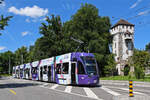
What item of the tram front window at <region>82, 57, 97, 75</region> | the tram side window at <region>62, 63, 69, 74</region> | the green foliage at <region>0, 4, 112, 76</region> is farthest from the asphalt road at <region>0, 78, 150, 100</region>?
the green foliage at <region>0, 4, 112, 76</region>

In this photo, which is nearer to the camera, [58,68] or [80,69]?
[80,69]

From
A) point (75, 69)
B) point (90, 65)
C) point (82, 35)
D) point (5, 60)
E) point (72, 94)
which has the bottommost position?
point (72, 94)

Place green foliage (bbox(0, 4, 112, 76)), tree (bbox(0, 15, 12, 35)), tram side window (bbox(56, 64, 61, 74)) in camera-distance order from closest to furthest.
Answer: tree (bbox(0, 15, 12, 35)) → tram side window (bbox(56, 64, 61, 74)) → green foliage (bbox(0, 4, 112, 76))

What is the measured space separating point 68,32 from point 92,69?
29.8 metres

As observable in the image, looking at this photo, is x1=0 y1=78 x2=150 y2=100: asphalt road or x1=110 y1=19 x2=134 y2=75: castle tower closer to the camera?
x1=0 y1=78 x2=150 y2=100: asphalt road

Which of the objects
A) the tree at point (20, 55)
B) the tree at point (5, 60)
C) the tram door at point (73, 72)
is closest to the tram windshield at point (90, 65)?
the tram door at point (73, 72)

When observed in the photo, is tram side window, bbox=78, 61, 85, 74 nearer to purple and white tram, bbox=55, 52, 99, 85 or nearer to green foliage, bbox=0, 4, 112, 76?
purple and white tram, bbox=55, 52, 99, 85

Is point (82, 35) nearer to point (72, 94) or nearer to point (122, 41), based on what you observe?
point (122, 41)

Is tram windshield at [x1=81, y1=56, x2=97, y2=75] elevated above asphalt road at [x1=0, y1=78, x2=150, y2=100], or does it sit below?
above

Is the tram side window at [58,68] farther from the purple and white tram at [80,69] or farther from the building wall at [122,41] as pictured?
the building wall at [122,41]

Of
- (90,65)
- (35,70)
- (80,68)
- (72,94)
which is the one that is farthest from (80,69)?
(35,70)

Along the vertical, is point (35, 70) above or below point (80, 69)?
below

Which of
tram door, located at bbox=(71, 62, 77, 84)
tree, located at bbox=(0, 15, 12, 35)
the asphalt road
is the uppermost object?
tree, located at bbox=(0, 15, 12, 35)

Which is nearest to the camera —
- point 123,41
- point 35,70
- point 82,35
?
point 35,70
